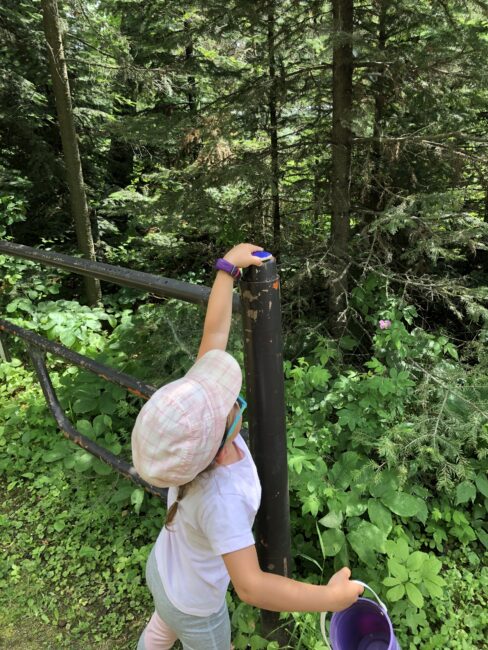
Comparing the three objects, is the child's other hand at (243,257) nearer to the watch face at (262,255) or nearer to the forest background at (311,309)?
the watch face at (262,255)

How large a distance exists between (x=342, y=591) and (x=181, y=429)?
0.57 m

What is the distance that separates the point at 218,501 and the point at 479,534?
6.46 ft

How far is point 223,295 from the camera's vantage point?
1.30 metres

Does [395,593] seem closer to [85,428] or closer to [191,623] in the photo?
[191,623]

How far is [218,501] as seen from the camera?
42.4 inches

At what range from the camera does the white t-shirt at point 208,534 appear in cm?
106

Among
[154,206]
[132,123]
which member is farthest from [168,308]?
[132,123]

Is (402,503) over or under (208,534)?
under

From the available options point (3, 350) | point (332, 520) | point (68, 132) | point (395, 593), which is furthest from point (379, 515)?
point (68, 132)

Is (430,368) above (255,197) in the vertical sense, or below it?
below

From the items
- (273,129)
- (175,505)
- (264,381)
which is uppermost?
(273,129)

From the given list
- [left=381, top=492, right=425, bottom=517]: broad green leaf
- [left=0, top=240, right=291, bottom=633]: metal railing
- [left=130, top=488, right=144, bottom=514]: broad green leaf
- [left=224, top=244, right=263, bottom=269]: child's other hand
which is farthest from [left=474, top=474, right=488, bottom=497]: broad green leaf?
[left=224, top=244, right=263, bottom=269]: child's other hand

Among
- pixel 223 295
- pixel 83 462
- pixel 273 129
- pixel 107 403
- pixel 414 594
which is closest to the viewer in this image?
pixel 223 295

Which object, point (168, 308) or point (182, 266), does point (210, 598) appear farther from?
point (182, 266)
